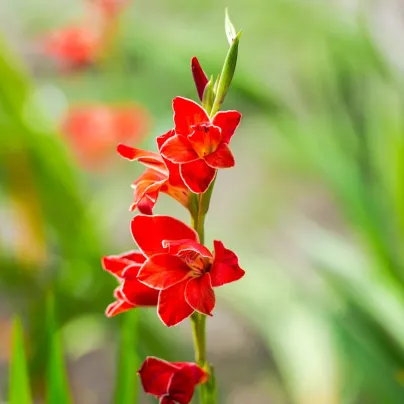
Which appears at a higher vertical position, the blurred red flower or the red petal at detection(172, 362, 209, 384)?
the blurred red flower

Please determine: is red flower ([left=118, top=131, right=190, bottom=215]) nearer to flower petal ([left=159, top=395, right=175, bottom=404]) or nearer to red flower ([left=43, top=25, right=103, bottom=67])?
flower petal ([left=159, top=395, right=175, bottom=404])

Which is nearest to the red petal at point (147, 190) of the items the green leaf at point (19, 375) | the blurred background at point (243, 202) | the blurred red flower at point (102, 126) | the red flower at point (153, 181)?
the red flower at point (153, 181)

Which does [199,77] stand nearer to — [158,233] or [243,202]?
[158,233]

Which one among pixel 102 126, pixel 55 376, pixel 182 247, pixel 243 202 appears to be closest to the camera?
pixel 182 247

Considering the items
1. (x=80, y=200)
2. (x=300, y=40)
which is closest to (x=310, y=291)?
(x=80, y=200)

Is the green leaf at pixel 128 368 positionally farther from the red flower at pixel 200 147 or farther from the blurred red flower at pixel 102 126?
the blurred red flower at pixel 102 126

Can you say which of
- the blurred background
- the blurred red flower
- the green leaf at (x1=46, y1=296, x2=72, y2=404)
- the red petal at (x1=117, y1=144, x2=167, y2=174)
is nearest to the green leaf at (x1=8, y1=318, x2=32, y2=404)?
the green leaf at (x1=46, y1=296, x2=72, y2=404)

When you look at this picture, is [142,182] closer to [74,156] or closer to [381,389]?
[381,389]

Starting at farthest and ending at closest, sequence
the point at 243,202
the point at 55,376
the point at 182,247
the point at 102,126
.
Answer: the point at 243,202 → the point at 102,126 → the point at 55,376 → the point at 182,247

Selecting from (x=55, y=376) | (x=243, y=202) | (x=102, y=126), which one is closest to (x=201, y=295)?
(x=55, y=376)
